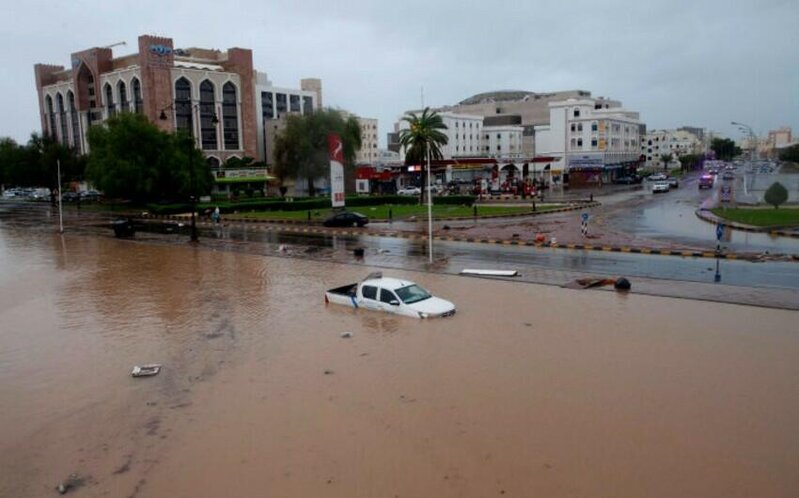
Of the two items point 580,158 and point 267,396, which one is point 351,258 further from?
point 580,158

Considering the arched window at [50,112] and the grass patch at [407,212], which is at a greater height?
the arched window at [50,112]

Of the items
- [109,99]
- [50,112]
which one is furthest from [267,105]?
[50,112]

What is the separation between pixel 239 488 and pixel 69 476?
2.97m

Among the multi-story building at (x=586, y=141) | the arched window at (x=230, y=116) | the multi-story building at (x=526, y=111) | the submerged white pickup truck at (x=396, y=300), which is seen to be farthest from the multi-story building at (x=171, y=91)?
the submerged white pickup truck at (x=396, y=300)

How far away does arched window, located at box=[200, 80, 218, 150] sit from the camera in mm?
99938

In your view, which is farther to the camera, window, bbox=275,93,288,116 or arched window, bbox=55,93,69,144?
window, bbox=275,93,288,116

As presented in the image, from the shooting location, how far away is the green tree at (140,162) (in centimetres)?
6222

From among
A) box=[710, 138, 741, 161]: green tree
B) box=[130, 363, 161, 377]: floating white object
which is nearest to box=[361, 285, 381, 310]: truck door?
box=[130, 363, 161, 377]: floating white object

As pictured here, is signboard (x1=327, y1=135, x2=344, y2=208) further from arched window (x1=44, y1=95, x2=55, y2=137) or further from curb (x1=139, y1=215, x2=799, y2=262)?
arched window (x1=44, y1=95, x2=55, y2=137)

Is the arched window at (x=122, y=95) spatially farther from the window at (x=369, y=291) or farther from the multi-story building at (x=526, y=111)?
the window at (x=369, y=291)

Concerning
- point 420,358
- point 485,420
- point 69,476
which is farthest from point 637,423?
point 69,476

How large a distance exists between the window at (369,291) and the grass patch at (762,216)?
26.8 m

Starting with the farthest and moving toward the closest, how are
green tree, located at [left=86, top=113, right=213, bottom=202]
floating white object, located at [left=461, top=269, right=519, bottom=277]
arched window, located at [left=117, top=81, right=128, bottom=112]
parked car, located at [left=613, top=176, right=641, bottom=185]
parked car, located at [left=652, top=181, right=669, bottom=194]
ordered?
arched window, located at [left=117, top=81, right=128, bottom=112] < parked car, located at [left=613, top=176, right=641, bottom=185] < parked car, located at [left=652, top=181, right=669, bottom=194] < green tree, located at [left=86, top=113, right=213, bottom=202] < floating white object, located at [left=461, top=269, right=519, bottom=277]

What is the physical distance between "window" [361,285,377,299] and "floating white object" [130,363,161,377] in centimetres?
656
